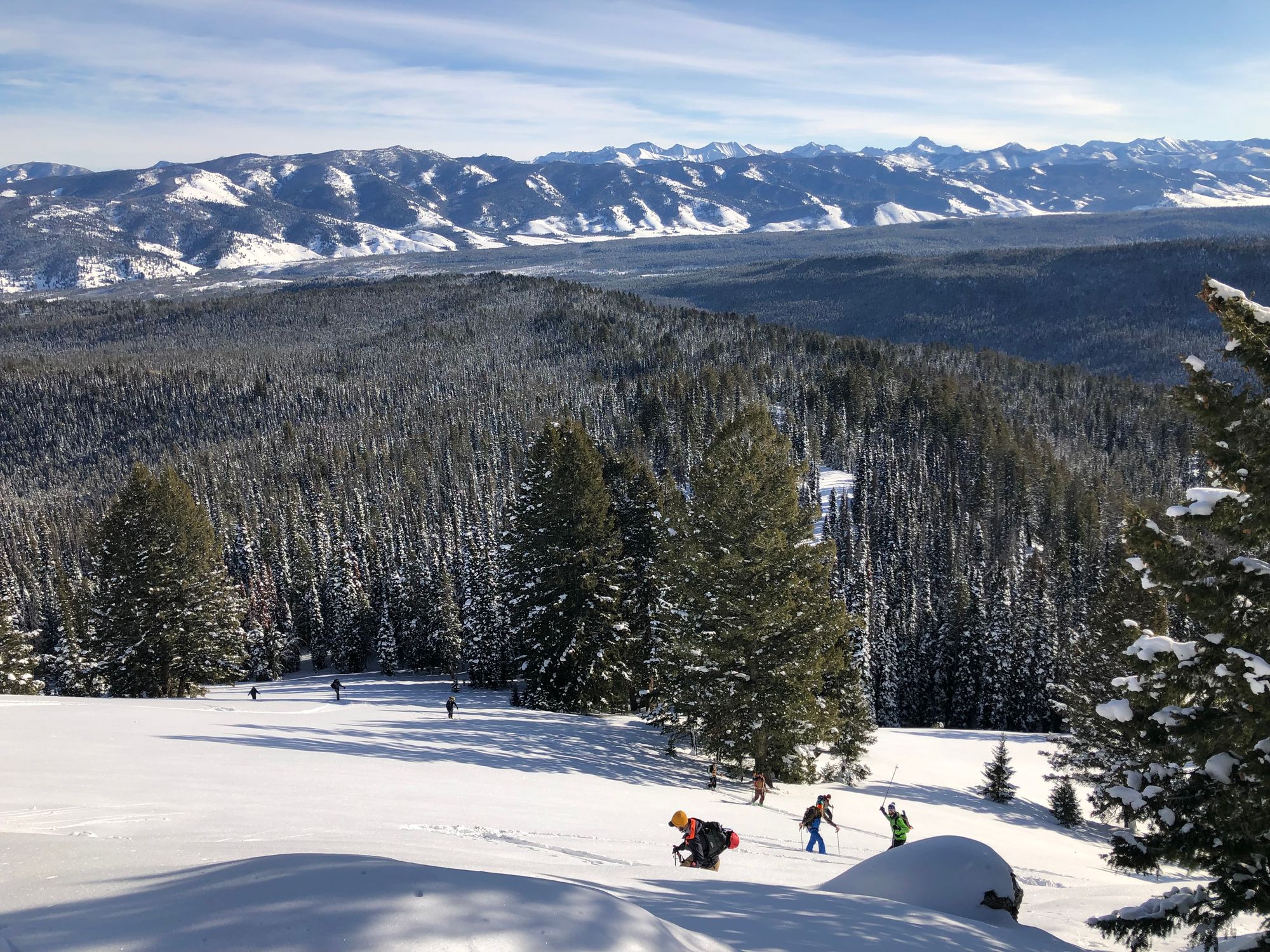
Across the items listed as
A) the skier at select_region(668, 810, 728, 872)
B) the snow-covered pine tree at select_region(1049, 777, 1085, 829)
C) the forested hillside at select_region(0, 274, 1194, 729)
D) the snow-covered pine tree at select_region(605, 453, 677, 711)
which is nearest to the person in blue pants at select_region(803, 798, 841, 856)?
the skier at select_region(668, 810, 728, 872)

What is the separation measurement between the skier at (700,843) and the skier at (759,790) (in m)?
7.42

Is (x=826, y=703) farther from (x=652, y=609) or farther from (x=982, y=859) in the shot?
(x=982, y=859)

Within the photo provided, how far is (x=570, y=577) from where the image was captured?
3145 cm

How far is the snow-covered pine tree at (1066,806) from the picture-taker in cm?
3075

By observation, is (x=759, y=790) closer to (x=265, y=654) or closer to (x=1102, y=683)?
(x=1102, y=683)

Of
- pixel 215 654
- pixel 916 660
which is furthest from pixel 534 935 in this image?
pixel 916 660

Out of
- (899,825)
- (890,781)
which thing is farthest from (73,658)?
(899,825)

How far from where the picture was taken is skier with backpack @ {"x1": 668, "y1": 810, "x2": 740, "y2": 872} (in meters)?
13.8

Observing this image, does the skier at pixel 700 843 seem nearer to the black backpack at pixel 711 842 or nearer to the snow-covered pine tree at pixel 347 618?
the black backpack at pixel 711 842

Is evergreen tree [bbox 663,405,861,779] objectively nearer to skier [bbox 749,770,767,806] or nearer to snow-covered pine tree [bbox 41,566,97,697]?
skier [bbox 749,770,767,806]

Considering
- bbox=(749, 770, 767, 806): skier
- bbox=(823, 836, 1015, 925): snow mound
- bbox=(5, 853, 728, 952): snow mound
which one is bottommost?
bbox=(749, 770, 767, 806): skier

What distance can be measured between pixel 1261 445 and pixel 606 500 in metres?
23.4

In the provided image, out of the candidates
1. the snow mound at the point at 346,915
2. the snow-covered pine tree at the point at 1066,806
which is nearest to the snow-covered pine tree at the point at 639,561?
the snow-covered pine tree at the point at 1066,806

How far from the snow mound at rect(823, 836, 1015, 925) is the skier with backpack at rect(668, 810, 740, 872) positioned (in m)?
1.89
